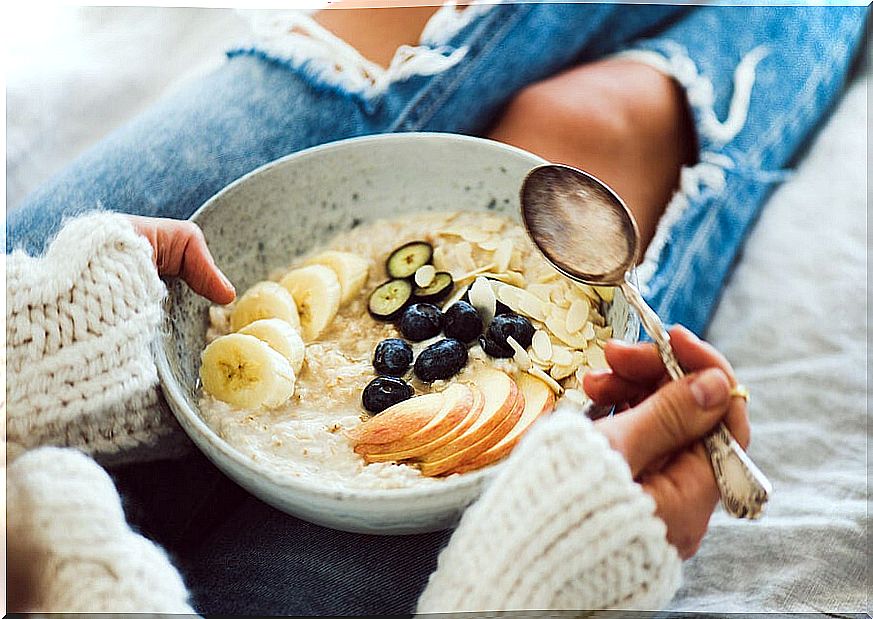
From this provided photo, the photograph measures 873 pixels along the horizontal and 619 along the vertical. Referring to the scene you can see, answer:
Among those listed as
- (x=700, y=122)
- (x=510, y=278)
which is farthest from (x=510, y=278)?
(x=700, y=122)

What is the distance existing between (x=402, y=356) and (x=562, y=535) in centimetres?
14

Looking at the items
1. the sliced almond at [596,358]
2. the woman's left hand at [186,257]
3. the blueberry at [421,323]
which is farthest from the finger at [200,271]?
the sliced almond at [596,358]

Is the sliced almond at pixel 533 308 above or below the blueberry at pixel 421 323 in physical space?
below

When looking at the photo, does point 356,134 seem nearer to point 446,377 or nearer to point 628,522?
point 446,377

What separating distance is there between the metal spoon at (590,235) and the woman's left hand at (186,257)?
0.18 metres

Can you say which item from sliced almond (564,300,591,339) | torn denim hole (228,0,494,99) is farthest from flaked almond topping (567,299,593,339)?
torn denim hole (228,0,494,99)

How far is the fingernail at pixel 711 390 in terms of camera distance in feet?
1.31

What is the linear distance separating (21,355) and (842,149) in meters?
0.59

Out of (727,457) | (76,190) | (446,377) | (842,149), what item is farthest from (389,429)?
(842,149)

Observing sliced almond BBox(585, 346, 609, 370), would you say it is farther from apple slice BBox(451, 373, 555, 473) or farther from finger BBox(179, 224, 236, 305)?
finger BBox(179, 224, 236, 305)

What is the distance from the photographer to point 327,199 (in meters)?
0.57

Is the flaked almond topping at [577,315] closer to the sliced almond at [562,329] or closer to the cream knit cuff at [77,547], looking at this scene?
the sliced almond at [562,329]

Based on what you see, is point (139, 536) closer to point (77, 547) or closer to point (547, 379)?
point (77, 547)

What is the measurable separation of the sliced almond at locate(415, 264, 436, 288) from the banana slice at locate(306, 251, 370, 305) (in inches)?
1.4
